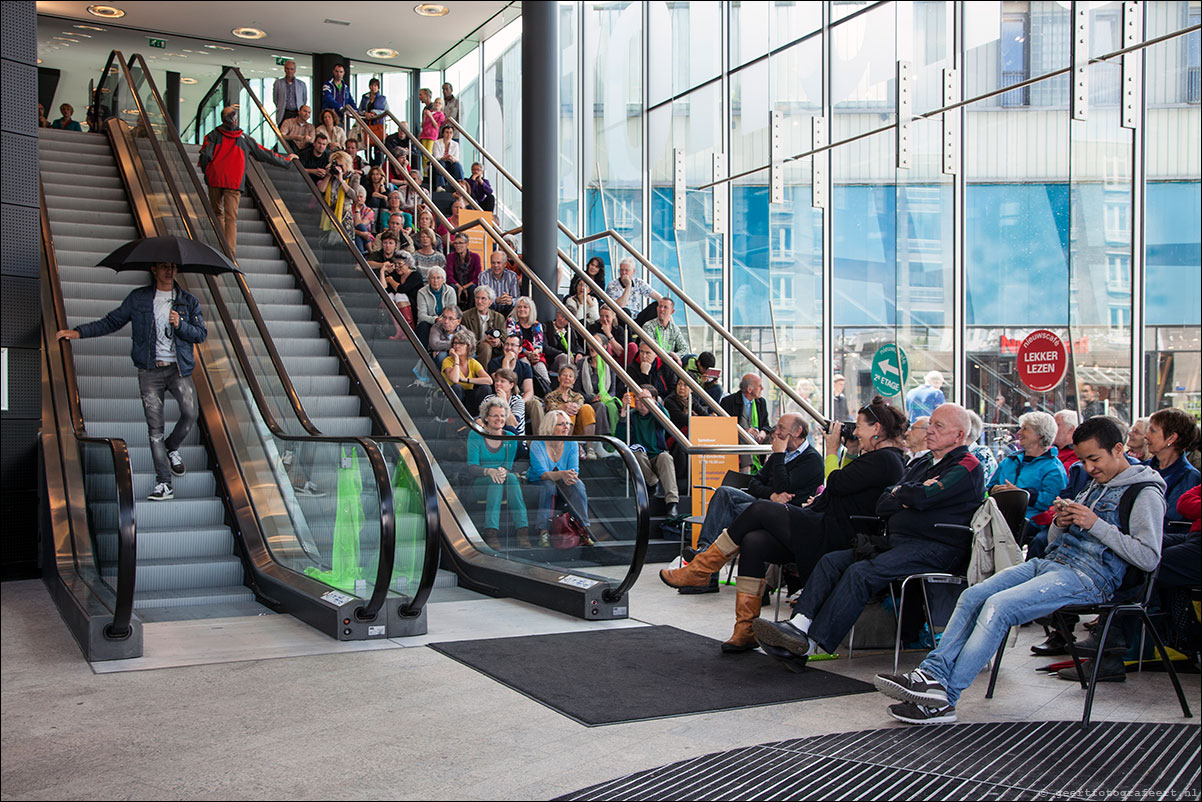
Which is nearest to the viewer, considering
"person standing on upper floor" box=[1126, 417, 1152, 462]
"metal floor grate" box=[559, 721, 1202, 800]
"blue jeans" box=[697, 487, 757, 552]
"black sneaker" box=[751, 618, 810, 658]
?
"metal floor grate" box=[559, 721, 1202, 800]

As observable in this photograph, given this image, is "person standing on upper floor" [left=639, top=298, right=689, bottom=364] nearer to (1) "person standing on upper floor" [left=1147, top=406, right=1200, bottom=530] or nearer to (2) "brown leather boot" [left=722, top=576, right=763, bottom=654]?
(2) "brown leather boot" [left=722, top=576, right=763, bottom=654]

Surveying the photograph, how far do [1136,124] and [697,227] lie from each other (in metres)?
7.01

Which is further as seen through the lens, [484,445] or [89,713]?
[484,445]

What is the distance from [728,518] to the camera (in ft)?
25.5

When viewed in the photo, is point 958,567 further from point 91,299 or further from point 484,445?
point 91,299

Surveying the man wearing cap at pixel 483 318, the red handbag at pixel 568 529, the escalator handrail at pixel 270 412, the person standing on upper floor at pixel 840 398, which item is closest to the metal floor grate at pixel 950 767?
the escalator handrail at pixel 270 412

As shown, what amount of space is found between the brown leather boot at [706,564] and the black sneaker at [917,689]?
5.72 ft

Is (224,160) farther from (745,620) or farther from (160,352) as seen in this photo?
(745,620)

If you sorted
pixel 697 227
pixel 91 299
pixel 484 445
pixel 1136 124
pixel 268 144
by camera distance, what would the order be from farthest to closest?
pixel 268 144
pixel 697 227
pixel 91 299
pixel 1136 124
pixel 484 445

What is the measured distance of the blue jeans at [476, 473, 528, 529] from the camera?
7371 millimetres

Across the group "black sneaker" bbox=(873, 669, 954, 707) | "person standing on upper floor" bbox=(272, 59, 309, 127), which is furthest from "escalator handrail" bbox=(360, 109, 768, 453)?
"black sneaker" bbox=(873, 669, 954, 707)

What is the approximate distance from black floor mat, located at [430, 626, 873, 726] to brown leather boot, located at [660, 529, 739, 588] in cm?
43

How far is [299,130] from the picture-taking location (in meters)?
14.8

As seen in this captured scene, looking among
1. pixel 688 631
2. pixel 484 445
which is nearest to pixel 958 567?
pixel 688 631
